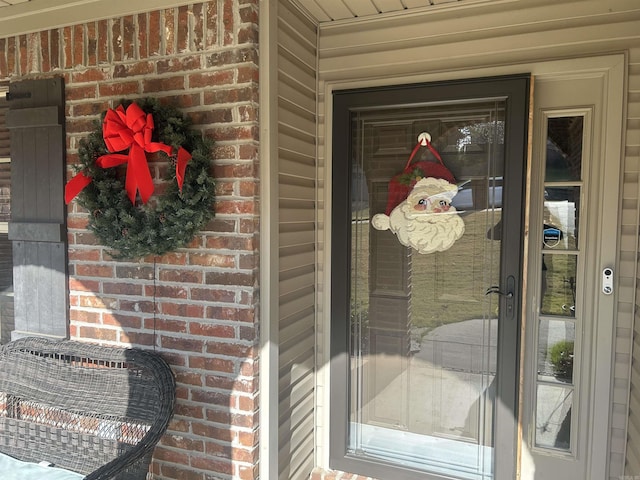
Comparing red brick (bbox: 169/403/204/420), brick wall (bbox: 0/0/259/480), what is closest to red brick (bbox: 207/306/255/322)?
brick wall (bbox: 0/0/259/480)

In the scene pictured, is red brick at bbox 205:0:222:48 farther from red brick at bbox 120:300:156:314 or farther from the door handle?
the door handle

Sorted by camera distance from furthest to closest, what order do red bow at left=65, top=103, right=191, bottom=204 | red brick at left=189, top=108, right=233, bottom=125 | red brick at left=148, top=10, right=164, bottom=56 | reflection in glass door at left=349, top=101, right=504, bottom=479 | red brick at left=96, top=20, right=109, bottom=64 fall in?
reflection in glass door at left=349, top=101, right=504, bottom=479, red brick at left=96, top=20, right=109, bottom=64, red brick at left=148, top=10, right=164, bottom=56, red brick at left=189, top=108, right=233, bottom=125, red bow at left=65, top=103, right=191, bottom=204

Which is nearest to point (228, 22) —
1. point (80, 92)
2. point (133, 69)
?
point (133, 69)

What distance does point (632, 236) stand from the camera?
2.10 meters

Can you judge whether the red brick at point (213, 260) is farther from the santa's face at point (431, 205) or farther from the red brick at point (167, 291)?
the santa's face at point (431, 205)

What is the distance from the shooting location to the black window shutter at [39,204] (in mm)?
2270

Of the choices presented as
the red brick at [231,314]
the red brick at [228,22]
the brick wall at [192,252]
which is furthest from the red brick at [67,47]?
the red brick at [231,314]

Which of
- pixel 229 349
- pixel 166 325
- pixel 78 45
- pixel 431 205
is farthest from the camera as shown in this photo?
pixel 431 205

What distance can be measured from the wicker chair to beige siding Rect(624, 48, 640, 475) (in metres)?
2.02

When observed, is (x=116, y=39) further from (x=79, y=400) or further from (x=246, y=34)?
(x=79, y=400)

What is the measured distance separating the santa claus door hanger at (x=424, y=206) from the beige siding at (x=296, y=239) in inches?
17.5

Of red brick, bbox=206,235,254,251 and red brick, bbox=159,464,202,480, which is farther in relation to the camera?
red brick, bbox=159,464,202,480

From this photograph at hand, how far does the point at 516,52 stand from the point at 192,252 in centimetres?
177

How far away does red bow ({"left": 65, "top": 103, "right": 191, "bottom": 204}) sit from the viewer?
1875mm
